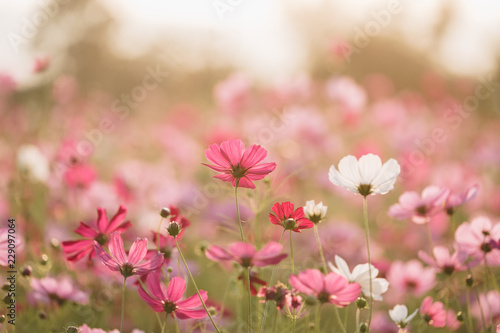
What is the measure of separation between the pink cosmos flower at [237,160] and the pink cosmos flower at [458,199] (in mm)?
313

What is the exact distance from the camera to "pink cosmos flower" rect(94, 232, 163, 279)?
1.96 feet

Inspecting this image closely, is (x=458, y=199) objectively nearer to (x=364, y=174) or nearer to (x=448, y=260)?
(x=448, y=260)

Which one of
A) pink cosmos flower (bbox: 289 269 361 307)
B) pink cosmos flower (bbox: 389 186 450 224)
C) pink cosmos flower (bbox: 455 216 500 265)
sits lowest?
pink cosmos flower (bbox: 289 269 361 307)

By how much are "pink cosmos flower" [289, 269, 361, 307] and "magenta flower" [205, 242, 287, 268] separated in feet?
0.13

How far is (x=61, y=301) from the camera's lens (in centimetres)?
82

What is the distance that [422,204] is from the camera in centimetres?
79

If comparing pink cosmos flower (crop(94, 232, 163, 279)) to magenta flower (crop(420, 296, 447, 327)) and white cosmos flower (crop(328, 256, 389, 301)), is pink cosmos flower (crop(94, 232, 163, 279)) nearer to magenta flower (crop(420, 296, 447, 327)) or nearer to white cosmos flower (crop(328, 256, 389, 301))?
white cosmos flower (crop(328, 256, 389, 301))

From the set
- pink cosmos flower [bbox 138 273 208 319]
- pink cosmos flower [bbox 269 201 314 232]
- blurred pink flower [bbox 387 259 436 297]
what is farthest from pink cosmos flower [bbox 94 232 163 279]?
blurred pink flower [bbox 387 259 436 297]

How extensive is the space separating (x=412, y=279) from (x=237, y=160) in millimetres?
498

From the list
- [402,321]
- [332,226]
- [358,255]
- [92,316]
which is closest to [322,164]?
[332,226]

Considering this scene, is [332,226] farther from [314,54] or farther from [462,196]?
[314,54]

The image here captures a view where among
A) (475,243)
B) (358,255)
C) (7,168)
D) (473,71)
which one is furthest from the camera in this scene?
Answer: (473,71)

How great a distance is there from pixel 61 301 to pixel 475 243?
1.99 feet

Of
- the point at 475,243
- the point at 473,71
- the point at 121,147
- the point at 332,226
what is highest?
the point at 473,71
